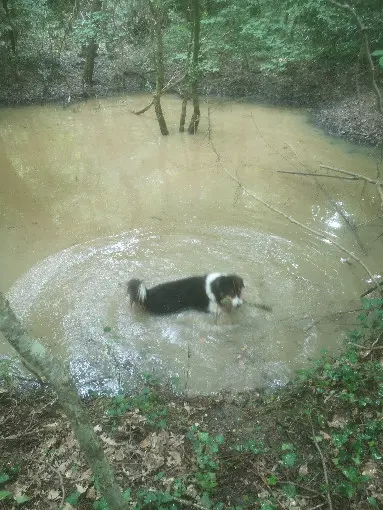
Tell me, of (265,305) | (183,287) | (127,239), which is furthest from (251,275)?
(127,239)

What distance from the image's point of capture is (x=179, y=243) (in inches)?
267

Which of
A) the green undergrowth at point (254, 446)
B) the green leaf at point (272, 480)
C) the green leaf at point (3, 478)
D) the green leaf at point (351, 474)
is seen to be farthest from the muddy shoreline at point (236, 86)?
the green leaf at point (3, 478)

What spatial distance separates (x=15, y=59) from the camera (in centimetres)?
1335

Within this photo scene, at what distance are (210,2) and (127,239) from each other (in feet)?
32.0

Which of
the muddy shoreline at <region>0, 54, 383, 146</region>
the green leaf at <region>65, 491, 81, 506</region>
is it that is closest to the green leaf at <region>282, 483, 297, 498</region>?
the green leaf at <region>65, 491, 81, 506</region>

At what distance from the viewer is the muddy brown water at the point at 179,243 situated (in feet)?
16.1

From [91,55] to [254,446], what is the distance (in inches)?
568

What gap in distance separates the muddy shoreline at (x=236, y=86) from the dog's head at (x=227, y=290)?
8.22m

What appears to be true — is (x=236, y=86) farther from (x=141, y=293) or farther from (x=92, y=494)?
(x=92, y=494)

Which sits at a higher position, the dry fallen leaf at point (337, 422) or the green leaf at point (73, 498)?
the dry fallen leaf at point (337, 422)

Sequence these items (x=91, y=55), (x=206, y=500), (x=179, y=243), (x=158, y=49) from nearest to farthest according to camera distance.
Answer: (x=206, y=500)
(x=179, y=243)
(x=158, y=49)
(x=91, y=55)

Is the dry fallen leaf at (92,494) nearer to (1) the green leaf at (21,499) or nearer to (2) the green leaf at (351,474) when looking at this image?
(1) the green leaf at (21,499)

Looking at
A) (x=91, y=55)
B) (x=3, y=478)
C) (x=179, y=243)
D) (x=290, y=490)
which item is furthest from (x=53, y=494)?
(x=91, y=55)

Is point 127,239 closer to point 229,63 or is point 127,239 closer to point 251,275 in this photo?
point 251,275
